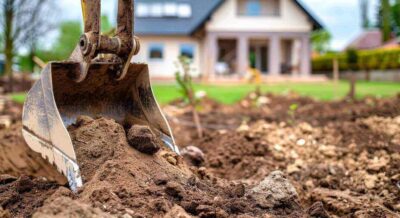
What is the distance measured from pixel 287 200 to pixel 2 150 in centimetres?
380

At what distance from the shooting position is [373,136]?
7699 millimetres

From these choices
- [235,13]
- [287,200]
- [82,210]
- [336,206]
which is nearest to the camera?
[82,210]

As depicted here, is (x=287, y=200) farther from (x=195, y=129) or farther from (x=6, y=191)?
(x=195, y=129)

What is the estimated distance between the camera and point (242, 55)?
117ft

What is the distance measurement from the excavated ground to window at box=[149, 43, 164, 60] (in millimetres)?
30023

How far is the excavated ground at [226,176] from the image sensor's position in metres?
Answer: 3.50

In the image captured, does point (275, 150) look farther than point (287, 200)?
Yes

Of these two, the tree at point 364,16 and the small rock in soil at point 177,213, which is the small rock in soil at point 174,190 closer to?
the small rock in soil at point 177,213

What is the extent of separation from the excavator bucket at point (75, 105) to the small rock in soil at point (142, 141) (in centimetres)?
45

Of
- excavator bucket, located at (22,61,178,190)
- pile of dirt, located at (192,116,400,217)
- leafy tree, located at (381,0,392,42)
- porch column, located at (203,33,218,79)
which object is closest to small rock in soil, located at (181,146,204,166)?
pile of dirt, located at (192,116,400,217)

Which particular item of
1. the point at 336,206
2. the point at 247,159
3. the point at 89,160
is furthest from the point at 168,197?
the point at 247,159

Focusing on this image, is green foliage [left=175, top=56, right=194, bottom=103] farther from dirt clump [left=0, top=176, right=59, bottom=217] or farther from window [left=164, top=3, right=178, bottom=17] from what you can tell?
window [left=164, top=3, right=178, bottom=17]

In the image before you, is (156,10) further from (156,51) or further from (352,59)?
(352,59)

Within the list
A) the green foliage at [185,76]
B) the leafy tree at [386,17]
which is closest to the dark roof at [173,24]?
the leafy tree at [386,17]
